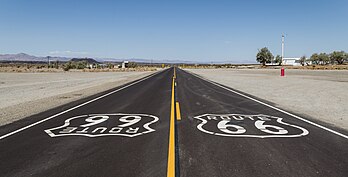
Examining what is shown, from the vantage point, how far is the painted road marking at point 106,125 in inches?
255

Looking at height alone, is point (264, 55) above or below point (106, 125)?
above

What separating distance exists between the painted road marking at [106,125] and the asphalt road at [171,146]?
2cm

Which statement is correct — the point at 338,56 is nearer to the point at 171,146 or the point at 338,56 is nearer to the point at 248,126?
the point at 248,126

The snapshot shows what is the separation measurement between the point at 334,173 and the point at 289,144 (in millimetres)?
1510

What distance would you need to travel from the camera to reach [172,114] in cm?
895

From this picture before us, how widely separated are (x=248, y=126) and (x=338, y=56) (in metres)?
169

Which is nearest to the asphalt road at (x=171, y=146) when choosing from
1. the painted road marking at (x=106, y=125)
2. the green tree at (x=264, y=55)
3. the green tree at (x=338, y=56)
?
the painted road marking at (x=106, y=125)

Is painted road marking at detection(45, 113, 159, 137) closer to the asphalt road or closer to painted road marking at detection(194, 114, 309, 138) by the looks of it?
the asphalt road

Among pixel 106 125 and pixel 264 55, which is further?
pixel 264 55

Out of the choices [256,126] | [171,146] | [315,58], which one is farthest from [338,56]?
[171,146]

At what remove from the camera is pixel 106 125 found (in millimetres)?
7328

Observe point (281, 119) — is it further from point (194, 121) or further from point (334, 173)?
point (334, 173)

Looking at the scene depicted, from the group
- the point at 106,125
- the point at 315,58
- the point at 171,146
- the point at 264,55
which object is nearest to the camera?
the point at 171,146

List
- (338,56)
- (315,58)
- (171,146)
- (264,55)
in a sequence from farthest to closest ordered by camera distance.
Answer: (315,58)
(338,56)
(264,55)
(171,146)
